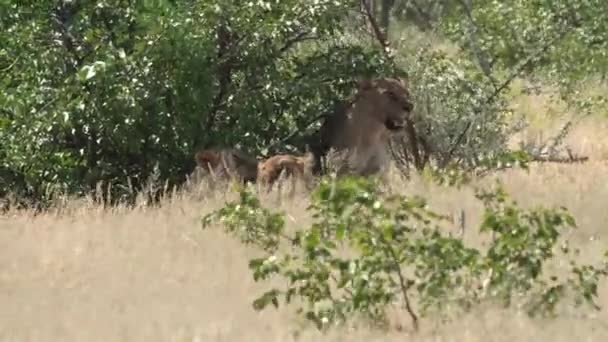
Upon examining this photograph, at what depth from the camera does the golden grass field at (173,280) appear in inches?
274

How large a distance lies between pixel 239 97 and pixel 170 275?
5.00 m

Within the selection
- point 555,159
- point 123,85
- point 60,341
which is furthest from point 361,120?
point 60,341

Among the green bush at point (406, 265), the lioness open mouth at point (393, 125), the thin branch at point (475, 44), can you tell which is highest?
the thin branch at point (475, 44)

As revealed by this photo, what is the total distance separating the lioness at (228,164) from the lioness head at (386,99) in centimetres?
130

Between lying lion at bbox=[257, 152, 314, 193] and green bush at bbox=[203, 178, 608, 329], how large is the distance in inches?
157

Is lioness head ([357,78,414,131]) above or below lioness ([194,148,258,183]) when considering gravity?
above

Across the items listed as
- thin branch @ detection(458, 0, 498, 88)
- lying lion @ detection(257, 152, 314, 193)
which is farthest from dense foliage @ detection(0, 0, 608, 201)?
thin branch @ detection(458, 0, 498, 88)

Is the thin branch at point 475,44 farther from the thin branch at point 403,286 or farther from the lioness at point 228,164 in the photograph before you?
the thin branch at point 403,286

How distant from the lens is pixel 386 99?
13.0 meters

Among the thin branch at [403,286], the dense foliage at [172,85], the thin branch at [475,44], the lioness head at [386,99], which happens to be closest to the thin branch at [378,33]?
the dense foliage at [172,85]

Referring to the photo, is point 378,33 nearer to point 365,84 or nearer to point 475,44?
point 365,84

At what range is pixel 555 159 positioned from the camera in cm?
1557

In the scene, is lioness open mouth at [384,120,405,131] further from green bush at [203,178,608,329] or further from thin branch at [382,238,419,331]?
thin branch at [382,238,419,331]

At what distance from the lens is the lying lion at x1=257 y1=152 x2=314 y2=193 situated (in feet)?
38.9
